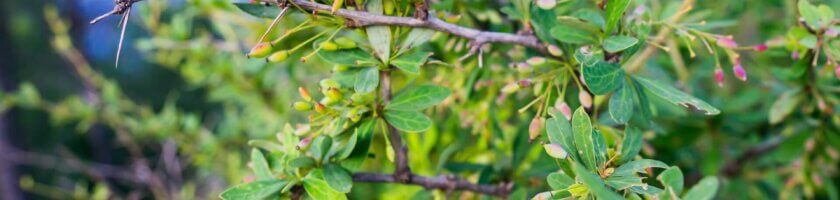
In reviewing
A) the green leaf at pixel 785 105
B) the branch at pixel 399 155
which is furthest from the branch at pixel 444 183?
the green leaf at pixel 785 105

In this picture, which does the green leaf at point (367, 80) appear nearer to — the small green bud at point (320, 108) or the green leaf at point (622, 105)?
the small green bud at point (320, 108)

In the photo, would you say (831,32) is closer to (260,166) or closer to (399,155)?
(399,155)

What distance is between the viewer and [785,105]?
85cm

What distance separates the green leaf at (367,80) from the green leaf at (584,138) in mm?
164

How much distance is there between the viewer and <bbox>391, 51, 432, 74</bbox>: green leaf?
0.56 metres

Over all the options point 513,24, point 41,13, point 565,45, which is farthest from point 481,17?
point 41,13

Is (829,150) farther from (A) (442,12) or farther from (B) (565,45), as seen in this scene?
(A) (442,12)

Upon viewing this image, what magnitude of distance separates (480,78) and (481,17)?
0.08 m

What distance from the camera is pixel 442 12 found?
0.66 metres

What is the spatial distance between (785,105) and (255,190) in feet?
2.15

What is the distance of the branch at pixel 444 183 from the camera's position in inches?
26.6

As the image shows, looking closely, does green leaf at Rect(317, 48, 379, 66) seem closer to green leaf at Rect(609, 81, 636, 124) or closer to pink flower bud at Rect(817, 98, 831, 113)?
green leaf at Rect(609, 81, 636, 124)

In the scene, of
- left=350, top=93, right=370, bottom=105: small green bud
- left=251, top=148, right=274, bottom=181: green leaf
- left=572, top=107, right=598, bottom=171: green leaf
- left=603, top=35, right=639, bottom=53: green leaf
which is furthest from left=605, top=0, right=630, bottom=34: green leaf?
left=251, top=148, right=274, bottom=181: green leaf

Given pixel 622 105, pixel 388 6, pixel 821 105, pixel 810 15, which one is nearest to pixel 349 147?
pixel 388 6
